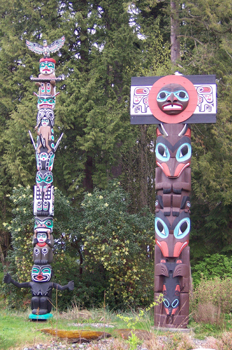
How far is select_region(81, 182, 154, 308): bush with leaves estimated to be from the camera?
1091cm

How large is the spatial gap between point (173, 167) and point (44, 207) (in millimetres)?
2961

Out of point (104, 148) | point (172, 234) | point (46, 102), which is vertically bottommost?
point (172, 234)

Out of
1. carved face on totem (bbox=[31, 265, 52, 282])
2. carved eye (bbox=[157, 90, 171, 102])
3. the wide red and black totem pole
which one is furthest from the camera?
carved face on totem (bbox=[31, 265, 52, 282])

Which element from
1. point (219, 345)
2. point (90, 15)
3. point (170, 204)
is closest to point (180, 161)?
point (170, 204)

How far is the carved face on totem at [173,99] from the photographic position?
8.97 meters

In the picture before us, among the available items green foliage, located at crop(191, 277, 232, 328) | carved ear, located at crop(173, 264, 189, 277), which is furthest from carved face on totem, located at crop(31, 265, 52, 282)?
green foliage, located at crop(191, 277, 232, 328)

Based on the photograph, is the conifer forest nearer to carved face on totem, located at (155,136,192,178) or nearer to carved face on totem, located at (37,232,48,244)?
carved face on totem, located at (37,232,48,244)

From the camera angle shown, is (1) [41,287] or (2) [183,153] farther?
(1) [41,287]

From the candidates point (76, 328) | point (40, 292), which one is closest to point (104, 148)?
point (40, 292)

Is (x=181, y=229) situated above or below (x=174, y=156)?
below

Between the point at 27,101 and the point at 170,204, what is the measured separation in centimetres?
658

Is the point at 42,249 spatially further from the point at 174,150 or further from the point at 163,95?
the point at 163,95

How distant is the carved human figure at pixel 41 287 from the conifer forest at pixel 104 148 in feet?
6.33

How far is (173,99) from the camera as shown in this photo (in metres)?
8.96
